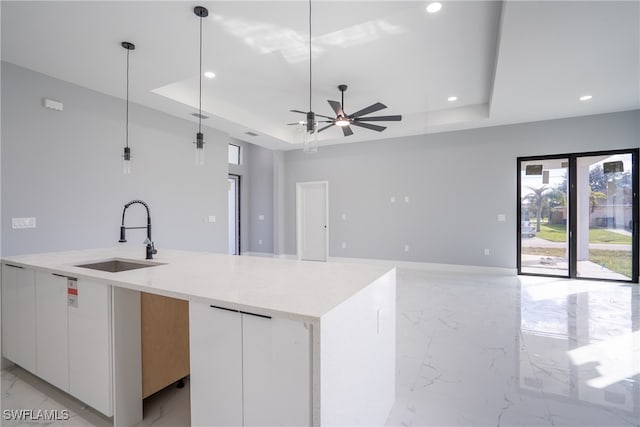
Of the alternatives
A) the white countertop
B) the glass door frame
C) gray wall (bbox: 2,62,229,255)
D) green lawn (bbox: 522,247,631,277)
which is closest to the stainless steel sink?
the white countertop

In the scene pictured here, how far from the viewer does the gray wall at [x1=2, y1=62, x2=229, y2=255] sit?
3133 mm

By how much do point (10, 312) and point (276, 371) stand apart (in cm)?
228

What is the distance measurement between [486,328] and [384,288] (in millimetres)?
2043

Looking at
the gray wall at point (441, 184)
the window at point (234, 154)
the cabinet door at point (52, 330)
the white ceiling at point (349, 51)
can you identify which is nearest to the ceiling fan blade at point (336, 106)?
the white ceiling at point (349, 51)

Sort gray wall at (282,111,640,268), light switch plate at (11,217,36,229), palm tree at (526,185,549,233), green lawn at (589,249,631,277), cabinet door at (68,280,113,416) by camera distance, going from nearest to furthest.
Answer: cabinet door at (68,280,113,416), light switch plate at (11,217,36,229), green lawn at (589,249,631,277), gray wall at (282,111,640,268), palm tree at (526,185,549,233)

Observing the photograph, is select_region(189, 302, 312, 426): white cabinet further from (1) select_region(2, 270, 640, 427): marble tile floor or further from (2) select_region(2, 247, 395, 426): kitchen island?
(1) select_region(2, 270, 640, 427): marble tile floor

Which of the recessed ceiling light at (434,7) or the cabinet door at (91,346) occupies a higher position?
the recessed ceiling light at (434,7)

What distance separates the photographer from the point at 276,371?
1066 mm

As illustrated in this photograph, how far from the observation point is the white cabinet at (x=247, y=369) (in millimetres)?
1023

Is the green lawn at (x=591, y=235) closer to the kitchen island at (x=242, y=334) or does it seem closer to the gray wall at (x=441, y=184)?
the gray wall at (x=441, y=184)

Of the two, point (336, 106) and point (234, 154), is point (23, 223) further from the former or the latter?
point (234, 154)

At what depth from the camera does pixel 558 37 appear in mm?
2623

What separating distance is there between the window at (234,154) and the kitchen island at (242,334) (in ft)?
18.4

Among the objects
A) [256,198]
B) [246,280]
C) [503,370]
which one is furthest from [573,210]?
[256,198]
